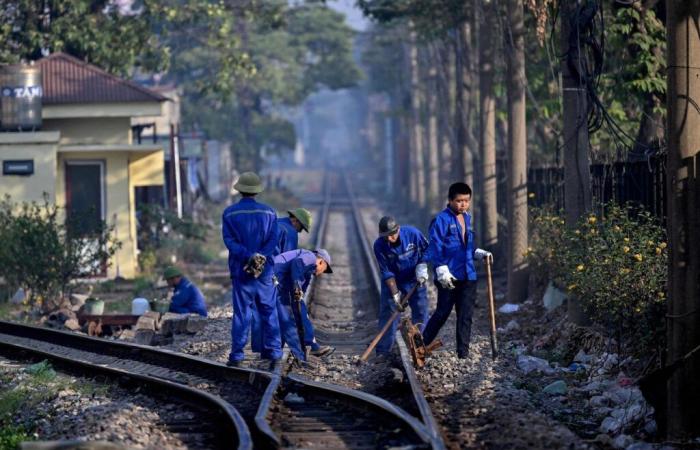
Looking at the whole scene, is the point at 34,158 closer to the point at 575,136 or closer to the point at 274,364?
the point at 575,136

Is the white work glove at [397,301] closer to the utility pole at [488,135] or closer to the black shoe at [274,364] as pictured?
the black shoe at [274,364]

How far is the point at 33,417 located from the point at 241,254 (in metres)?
2.67

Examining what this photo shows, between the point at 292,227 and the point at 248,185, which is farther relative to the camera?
the point at 292,227

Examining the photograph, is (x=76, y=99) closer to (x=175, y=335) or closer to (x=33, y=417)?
(x=175, y=335)

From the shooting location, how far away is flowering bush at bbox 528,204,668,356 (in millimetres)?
11180

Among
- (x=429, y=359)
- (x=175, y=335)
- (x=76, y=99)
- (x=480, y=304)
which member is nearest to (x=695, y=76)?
(x=429, y=359)

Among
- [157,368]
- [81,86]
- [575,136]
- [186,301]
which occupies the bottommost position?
[157,368]

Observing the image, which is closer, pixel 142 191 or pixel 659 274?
pixel 659 274

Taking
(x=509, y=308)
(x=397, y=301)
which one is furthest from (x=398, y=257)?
(x=509, y=308)

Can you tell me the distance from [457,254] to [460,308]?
2.02 ft

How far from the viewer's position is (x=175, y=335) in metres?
15.9

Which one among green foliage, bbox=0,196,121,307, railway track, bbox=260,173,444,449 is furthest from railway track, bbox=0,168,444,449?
green foliage, bbox=0,196,121,307

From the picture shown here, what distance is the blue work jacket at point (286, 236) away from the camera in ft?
41.3

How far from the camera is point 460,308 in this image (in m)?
12.4
